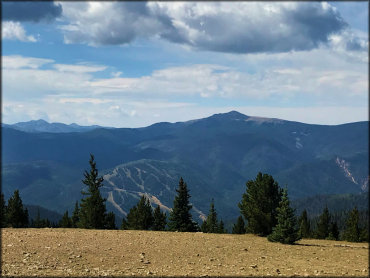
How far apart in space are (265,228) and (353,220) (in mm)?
44891

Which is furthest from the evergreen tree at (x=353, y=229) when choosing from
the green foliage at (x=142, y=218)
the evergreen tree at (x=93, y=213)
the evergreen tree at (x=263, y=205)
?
the evergreen tree at (x=93, y=213)

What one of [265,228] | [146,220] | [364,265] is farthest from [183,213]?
[364,265]

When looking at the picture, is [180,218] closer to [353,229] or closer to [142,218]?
[142,218]

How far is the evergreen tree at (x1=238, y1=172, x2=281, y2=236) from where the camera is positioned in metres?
40.7

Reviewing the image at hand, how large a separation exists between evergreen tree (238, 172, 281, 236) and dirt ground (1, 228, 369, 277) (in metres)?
6.71

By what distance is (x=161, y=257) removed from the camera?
85.2 feet

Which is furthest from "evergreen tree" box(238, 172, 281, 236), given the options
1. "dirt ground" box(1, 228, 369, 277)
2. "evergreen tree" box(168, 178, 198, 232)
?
"evergreen tree" box(168, 178, 198, 232)

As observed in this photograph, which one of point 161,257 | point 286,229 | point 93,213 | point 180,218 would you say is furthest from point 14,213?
point 286,229

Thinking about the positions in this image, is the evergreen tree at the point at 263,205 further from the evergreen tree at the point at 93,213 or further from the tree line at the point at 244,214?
the evergreen tree at the point at 93,213

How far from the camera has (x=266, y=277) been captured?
20.7m

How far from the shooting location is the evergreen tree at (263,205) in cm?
4066

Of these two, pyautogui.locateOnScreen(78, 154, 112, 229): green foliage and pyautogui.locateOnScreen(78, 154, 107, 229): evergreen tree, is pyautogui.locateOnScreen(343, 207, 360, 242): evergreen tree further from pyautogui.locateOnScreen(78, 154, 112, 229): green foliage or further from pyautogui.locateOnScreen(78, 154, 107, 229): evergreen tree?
pyautogui.locateOnScreen(78, 154, 107, 229): evergreen tree

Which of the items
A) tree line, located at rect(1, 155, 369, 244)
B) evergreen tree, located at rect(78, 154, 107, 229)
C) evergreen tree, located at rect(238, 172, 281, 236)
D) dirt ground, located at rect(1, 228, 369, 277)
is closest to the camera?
dirt ground, located at rect(1, 228, 369, 277)

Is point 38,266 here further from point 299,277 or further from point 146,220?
point 146,220
